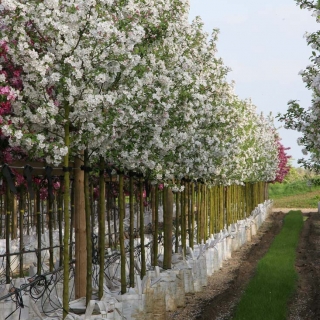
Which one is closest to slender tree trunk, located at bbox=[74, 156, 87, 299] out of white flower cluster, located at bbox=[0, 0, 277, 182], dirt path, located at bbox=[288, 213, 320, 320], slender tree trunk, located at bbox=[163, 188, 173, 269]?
white flower cluster, located at bbox=[0, 0, 277, 182]

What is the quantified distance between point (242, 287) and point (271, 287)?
49.1 inches

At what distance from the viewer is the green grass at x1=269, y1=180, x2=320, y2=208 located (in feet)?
280

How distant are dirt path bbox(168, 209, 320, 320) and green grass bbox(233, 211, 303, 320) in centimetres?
28

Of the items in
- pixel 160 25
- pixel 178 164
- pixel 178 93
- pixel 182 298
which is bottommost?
pixel 182 298

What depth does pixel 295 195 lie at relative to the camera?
9944cm

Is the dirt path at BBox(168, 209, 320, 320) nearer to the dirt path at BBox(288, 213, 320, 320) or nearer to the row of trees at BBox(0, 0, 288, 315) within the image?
the dirt path at BBox(288, 213, 320, 320)

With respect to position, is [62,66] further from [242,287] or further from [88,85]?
[242,287]

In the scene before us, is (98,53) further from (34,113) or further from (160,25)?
(160,25)

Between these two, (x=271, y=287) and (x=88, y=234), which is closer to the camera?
(x=88, y=234)

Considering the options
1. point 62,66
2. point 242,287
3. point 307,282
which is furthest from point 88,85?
point 307,282

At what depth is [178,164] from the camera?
65.5 ft

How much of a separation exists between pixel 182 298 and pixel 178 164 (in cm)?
383

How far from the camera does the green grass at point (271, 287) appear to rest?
16.5m

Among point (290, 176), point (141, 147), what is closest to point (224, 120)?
point (141, 147)
